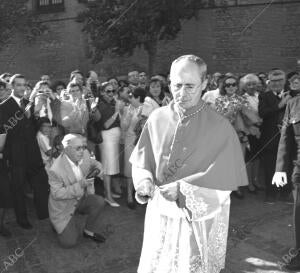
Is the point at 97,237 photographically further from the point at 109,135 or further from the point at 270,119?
the point at 270,119

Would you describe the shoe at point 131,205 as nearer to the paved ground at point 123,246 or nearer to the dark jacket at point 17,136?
the paved ground at point 123,246

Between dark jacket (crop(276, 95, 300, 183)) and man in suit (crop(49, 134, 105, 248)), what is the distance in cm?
213

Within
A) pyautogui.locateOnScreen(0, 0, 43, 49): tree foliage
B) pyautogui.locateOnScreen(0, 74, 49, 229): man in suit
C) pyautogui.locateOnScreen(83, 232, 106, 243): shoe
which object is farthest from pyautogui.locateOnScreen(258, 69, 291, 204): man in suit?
pyautogui.locateOnScreen(0, 0, 43, 49): tree foliage

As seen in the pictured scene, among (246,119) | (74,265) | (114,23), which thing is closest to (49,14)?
(114,23)

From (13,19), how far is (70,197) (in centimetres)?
1293

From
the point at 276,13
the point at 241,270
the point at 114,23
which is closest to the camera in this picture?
the point at 241,270

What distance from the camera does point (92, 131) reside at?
21.5ft

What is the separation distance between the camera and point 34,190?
6113 mm

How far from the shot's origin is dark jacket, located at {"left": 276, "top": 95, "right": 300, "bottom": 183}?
4684mm

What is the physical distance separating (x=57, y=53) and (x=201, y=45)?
648 centimetres

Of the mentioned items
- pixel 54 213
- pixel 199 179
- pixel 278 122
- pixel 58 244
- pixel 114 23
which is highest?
pixel 114 23

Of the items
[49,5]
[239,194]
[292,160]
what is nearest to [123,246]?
[292,160]

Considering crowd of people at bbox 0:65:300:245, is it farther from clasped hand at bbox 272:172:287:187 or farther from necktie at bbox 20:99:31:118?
clasped hand at bbox 272:172:287:187

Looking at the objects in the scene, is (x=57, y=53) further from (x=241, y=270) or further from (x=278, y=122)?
(x=241, y=270)
